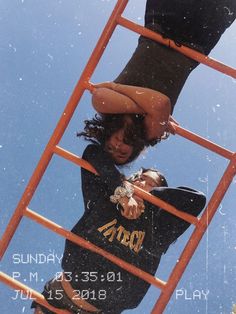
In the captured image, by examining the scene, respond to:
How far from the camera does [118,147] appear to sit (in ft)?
4.66

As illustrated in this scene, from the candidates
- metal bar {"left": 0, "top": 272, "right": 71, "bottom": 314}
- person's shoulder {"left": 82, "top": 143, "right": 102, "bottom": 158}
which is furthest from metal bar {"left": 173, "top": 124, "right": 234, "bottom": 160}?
metal bar {"left": 0, "top": 272, "right": 71, "bottom": 314}

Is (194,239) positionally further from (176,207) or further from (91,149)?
(91,149)

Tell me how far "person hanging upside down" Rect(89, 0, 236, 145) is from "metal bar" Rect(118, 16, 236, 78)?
0.06 ft

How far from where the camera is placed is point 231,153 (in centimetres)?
136

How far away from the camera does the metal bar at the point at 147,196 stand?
4.25ft

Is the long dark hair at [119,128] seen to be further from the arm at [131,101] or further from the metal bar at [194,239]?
the metal bar at [194,239]

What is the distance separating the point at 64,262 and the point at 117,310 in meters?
0.20

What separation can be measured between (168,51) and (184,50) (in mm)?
85

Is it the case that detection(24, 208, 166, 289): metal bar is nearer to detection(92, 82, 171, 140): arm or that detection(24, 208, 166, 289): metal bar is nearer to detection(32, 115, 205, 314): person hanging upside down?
detection(32, 115, 205, 314): person hanging upside down

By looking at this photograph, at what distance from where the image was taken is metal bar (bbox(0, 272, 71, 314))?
4.27ft

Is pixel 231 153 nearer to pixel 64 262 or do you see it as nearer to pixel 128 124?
pixel 128 124

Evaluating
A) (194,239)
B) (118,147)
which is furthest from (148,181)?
(194,239)

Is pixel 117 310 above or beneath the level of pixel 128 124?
beneath

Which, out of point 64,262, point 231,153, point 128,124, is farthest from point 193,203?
point 64,262
